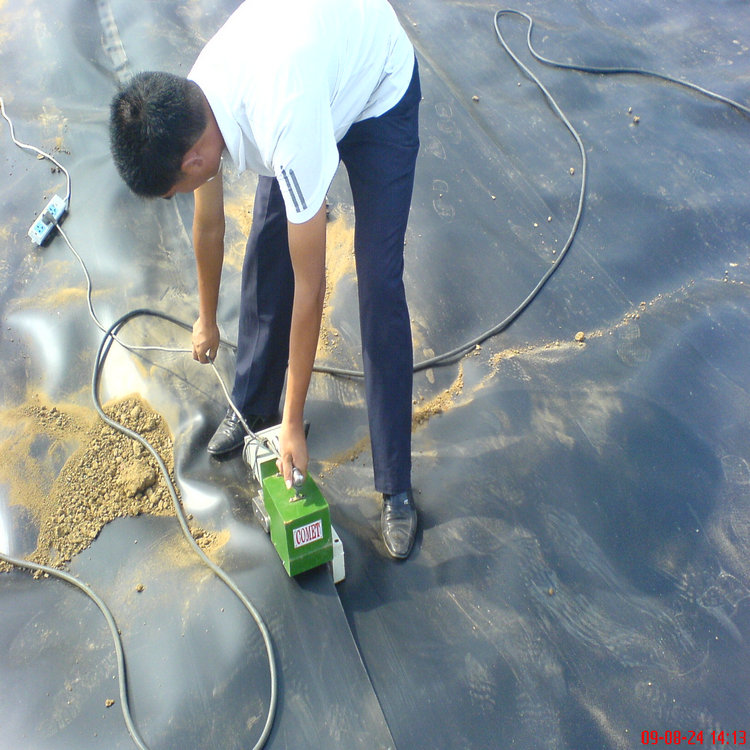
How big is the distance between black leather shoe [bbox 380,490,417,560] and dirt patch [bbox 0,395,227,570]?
45 cm

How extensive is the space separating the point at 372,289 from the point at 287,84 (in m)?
0.53

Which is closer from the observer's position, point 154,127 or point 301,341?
point 154,127

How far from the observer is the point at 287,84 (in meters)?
1.09

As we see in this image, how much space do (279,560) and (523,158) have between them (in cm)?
198

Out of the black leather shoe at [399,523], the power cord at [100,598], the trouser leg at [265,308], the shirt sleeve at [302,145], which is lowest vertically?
the black leather shoe at [399,523]

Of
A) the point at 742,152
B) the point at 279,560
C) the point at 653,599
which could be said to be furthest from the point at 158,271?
the point at 742,152

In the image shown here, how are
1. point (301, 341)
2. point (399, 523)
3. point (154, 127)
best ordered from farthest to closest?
point (399, 523) < point (301, 341) < point (154, 127)

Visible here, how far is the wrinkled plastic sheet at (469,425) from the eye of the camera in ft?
4.85

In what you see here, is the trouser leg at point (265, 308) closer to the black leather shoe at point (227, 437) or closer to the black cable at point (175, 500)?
the black leather shoe at point (227, 437)

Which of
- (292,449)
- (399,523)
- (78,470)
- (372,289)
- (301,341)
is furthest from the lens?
(78,470)
